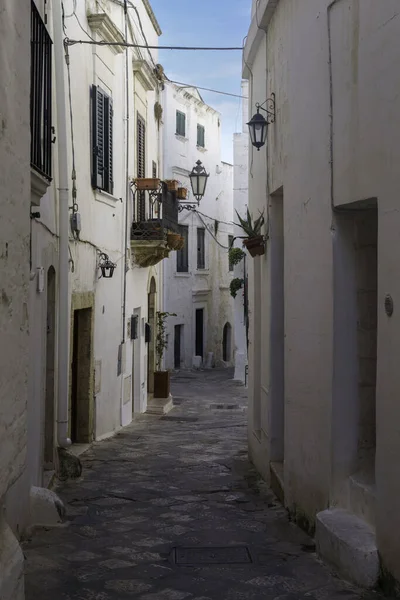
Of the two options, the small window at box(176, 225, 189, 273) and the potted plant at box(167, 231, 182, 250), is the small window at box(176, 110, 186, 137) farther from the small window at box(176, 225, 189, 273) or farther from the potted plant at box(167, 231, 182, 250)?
the potted plant at box(167, 231, 182, 250)

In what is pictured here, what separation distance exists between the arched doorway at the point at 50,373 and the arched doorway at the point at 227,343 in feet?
87.6

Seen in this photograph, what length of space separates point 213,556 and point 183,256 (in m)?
25.3

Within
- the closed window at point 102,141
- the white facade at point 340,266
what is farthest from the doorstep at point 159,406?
the white facade at point 340,266

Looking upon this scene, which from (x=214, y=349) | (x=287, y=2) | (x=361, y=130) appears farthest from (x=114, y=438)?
(x=214, y=349)

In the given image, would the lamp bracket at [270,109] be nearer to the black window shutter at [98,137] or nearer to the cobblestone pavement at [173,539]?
the black window shutter at [98,137]

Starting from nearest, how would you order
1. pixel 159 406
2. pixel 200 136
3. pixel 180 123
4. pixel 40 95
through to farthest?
pixel 40 95, pixel 159 406, pixel 180 123, pixel 200 136

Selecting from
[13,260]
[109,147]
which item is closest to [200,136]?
[109,147]

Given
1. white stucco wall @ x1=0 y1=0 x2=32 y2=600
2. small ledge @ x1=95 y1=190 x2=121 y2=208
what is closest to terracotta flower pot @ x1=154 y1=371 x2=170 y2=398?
small ledge @ x1=95 y1=190 x2=121 y2=208

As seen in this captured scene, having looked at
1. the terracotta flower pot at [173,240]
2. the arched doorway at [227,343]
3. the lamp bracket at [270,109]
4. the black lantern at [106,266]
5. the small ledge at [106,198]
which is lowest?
the arched doorway at [227,343]

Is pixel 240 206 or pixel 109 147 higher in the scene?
pixel 240 206

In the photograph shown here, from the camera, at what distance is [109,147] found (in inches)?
525

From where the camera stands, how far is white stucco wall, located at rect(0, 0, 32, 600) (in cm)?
439

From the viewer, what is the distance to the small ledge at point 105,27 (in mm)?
12133

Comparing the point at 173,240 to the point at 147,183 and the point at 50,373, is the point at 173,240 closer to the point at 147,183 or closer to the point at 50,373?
the point at 147,183
